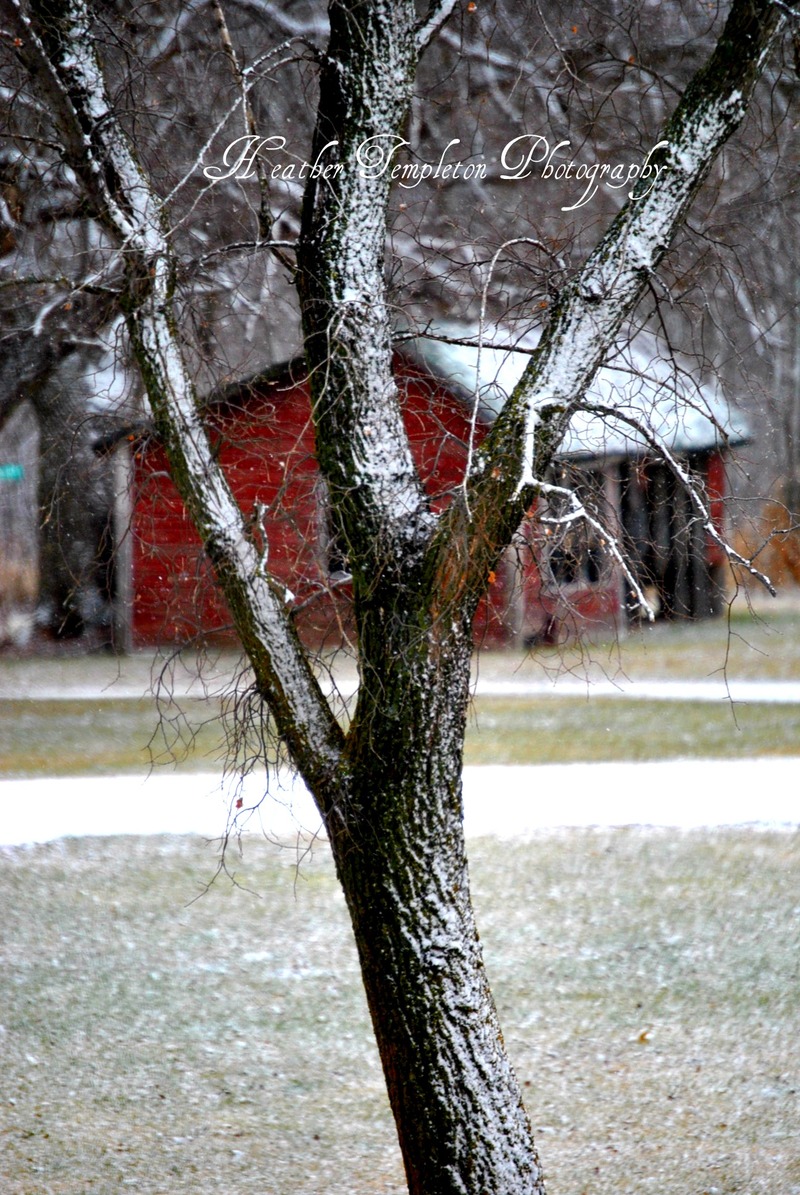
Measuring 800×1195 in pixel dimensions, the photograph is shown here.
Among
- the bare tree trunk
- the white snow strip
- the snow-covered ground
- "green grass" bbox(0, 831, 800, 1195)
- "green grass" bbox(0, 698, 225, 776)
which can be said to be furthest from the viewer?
the white snow strip

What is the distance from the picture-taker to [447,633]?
3.80m

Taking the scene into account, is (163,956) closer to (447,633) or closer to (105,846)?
(105,846)

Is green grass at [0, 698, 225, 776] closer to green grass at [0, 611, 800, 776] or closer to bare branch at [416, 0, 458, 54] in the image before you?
green grass at [0, 611, 800, 776]

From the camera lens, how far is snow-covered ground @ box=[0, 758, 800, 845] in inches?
377

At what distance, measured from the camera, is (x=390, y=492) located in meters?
3.94

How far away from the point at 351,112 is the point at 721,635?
1928 centimetres

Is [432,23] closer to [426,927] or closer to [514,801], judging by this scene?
[426,927]

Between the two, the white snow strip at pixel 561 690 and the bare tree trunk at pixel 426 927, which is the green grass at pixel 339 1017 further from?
the white snow strip at pixel 561 690

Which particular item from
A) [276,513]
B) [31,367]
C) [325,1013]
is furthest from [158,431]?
[31,367]

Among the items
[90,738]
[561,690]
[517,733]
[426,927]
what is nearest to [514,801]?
[517,733]

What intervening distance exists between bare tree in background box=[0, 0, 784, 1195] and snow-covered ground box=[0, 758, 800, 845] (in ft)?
16.7

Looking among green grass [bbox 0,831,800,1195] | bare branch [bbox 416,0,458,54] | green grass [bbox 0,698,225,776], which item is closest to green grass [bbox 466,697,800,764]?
green grass [bbox 0,831,800,1195]

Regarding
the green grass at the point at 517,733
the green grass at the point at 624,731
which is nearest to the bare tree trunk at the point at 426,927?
the green grass at the point at 517,733

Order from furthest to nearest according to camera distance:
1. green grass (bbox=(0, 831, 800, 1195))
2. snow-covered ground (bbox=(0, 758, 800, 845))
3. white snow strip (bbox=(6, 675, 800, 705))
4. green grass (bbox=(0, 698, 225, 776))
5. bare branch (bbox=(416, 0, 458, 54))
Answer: white snow strip (bbox=(6, 675, 800, 705)) < green grass (bbox=(0, 698, 225, 776)) < snow-covered ground (bbox=(0, 758, 800, 845)) < green grass (bbox=(0, 831, 800, 1195)) < bare branch (bbox=(416, 0, 458, 54))
